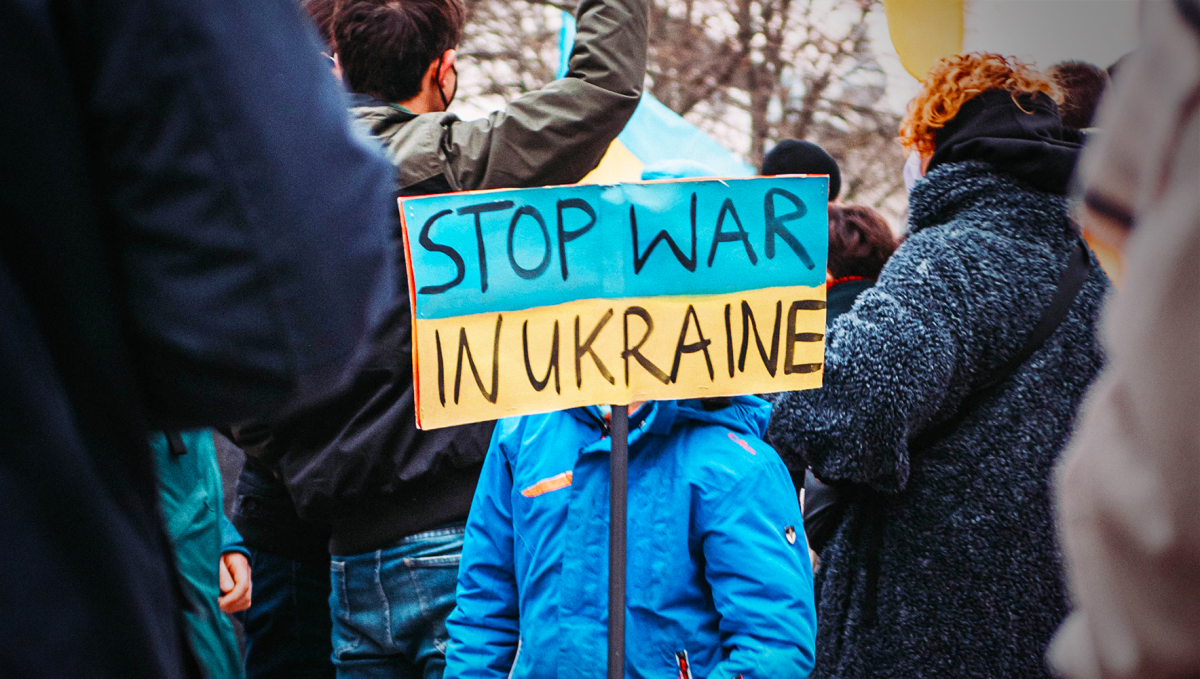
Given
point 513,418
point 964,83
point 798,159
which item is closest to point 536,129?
point 513,418

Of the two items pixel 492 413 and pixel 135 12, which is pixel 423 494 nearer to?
pixel 492 413

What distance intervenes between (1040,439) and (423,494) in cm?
118

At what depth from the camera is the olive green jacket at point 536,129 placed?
2.00 m

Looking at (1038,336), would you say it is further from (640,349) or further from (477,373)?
(477,373)

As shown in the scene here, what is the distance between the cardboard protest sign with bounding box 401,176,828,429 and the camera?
5.13ft

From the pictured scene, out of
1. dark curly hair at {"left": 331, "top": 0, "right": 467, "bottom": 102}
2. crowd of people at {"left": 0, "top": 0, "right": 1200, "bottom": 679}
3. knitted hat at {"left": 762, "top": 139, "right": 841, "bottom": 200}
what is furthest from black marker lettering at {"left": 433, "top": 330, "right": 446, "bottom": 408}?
knitted hat at {"left": 762, "top": 139, "right": 841, "bottom": 200}

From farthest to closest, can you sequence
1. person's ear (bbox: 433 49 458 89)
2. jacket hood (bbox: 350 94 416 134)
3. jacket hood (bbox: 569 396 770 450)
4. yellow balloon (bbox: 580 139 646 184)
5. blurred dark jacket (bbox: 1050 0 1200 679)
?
1. yellow balloon (bbox: 580 139 646 184)
2. person's ear (bbox: 433 49 458 89)
3. jacket hood (bbox: 350 94 416 134)
4. jacket hood (bbox: 569 396 770 450)
5. blurred dark jacket (bbox: 1050 0 1200 679)

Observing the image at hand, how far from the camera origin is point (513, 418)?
6.26 ft

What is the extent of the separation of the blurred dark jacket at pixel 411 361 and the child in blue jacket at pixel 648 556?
19 cm

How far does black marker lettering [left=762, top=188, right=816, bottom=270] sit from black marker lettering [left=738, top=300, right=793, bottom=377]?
0.09m

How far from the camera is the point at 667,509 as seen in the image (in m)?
1.68

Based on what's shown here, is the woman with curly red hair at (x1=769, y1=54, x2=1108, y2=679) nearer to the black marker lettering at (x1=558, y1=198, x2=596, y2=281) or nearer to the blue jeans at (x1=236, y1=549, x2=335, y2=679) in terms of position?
the black marker lettering at (x1=558, y1=198, x2=596, y2=281)

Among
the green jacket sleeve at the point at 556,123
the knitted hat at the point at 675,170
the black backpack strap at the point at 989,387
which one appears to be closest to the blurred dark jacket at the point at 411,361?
the green jacket sleeve at the point at 556,123

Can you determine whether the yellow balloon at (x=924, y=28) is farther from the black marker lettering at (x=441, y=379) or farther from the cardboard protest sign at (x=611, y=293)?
the black marker lettering at (x=441, y=379)
